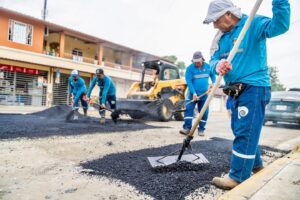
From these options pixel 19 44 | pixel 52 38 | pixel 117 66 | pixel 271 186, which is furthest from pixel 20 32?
pixel 271 186

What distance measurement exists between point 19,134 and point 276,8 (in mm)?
4466

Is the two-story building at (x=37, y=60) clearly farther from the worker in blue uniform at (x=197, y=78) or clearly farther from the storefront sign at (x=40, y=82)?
the worker in blue uniform at (x=197, y=78)

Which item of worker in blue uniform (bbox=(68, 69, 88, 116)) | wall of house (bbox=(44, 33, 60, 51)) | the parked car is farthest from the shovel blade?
wall of house (bbox=(44, 33, 60, 51))

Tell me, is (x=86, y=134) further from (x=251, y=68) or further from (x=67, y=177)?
(x=251, y=68)

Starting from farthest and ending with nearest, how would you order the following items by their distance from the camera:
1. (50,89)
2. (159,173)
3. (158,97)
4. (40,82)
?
(50,89)
(40,82)
(158,97)
(159,173)

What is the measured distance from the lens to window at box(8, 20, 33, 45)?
55.5ft

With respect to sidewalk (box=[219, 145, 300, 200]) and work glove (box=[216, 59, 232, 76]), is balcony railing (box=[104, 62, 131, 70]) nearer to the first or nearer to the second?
work glove (box=[216, 59, 232, 76])

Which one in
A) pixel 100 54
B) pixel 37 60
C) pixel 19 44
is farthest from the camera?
pixel 100 54

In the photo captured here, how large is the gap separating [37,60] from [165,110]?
12.9 meters

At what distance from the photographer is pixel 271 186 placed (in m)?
1.74

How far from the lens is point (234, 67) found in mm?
2221

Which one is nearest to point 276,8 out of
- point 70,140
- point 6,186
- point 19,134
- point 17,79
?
point 6,186

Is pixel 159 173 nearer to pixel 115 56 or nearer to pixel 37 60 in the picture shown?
pixel 37 60

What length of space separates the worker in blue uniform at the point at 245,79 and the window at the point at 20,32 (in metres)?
18.2
